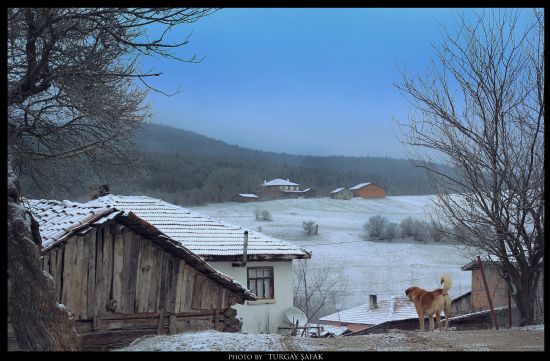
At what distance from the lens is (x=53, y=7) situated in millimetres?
8758

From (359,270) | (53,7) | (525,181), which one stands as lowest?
(359,270)

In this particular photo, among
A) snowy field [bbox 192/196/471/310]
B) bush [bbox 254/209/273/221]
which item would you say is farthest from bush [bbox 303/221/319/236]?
bush [bbox 254/209/273/221]

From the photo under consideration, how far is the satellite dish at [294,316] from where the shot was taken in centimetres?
2549

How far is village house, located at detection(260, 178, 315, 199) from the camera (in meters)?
57.2

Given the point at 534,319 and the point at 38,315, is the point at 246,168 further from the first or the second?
the point at 38,315

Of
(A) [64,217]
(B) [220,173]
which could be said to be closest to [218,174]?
(B) [220,173]

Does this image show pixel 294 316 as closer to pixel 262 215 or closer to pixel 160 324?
pixel 160 324

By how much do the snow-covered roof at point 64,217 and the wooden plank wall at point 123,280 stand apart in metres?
0.27

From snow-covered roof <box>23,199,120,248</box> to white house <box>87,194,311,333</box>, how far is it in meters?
6.93

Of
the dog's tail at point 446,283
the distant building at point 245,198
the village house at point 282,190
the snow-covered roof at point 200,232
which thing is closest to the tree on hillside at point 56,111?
the dog's tail at point 446,283

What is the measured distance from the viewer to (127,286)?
1519 centimetres

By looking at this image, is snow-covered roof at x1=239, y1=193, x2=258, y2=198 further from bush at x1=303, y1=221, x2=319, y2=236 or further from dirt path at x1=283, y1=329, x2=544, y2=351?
dirt path at x1=283, y1=329, x2=544, y2=351
